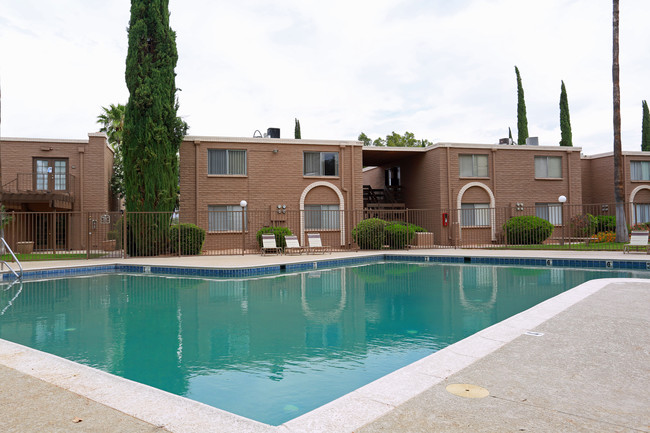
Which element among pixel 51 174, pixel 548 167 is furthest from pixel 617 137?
pixel 51 174

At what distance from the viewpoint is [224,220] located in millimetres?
20844

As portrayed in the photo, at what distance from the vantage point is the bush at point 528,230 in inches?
794

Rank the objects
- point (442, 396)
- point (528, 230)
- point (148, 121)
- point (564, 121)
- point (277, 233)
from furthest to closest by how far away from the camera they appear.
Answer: point (564, 121) → point (528, 230) → point (277, 233) → point (148, 121) → point (442, 396)

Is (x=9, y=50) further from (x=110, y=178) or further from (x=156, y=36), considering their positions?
(x=110, y=178)

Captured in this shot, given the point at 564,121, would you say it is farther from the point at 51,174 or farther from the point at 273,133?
the point at 51,174

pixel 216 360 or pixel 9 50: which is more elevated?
pixel 9 50

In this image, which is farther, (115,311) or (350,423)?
(115,311)

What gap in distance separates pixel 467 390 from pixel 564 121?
34.2m

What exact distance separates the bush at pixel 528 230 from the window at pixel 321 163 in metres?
8.45

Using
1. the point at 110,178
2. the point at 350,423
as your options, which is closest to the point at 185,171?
the point at 110,178

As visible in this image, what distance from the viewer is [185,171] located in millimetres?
20391

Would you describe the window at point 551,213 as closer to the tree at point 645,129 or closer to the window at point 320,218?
the window at point 320,218

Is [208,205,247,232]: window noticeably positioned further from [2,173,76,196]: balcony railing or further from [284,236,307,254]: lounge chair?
[2,173,76,196]: balcony railing

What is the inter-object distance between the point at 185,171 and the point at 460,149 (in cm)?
1335
